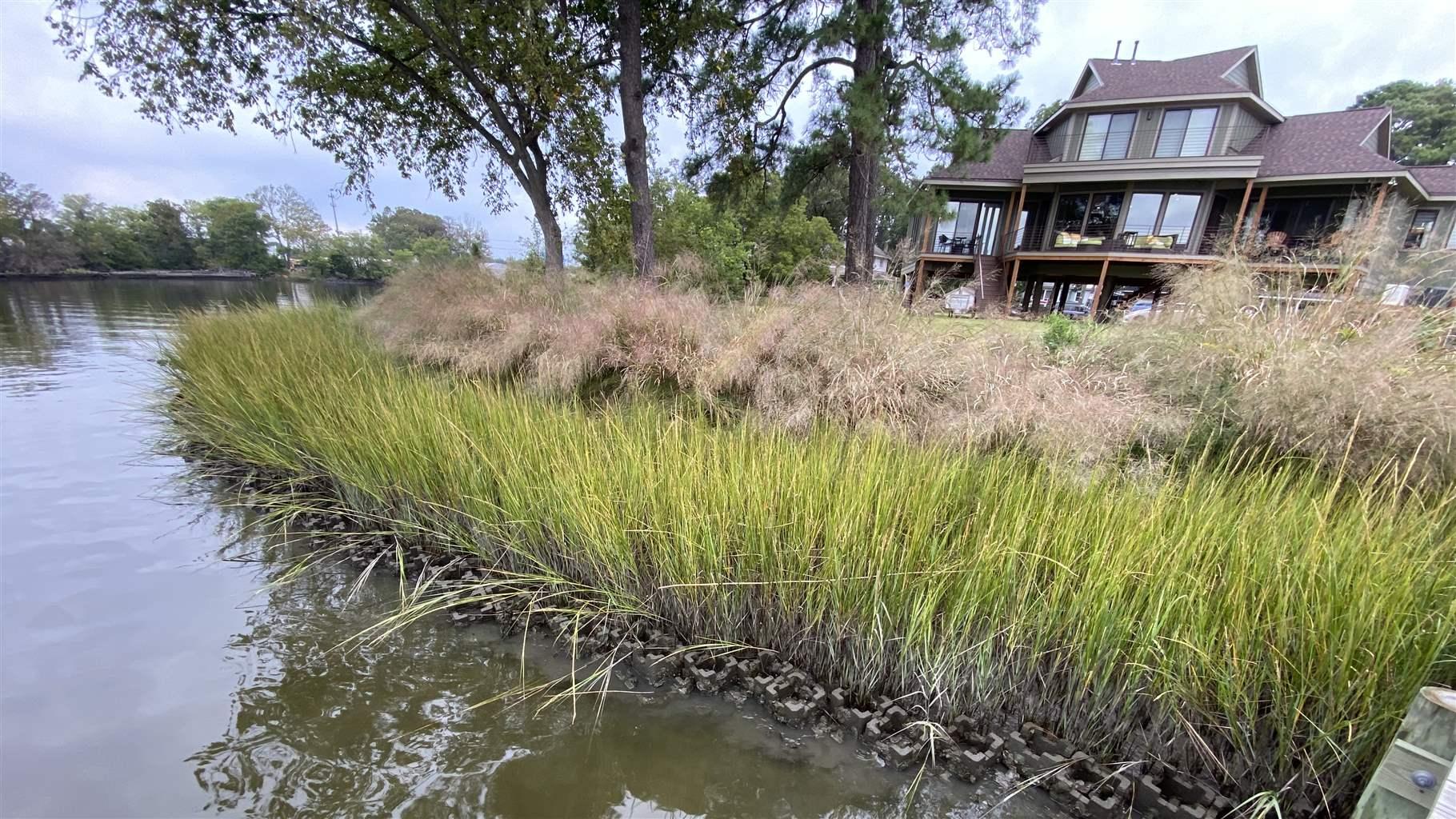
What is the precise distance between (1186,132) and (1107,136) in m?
1.94

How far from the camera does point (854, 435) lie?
2.94 meters

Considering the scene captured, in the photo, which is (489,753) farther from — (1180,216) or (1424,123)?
(1424,123)

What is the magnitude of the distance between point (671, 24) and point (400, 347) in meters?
6.42

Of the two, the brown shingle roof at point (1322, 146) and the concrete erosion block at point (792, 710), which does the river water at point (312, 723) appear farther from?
the brown shingle roof at point (1322, 146)

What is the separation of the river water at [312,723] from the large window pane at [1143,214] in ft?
64.1

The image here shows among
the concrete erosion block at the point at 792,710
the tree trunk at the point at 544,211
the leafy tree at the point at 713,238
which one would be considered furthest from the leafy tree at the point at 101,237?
the concrete erosion block at the point at 792,710

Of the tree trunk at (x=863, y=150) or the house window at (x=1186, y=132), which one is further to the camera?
the house window at (x=1186, y=132)

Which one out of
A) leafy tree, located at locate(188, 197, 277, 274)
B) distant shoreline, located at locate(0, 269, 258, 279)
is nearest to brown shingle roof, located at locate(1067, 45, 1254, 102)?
distant shoreline, located at locate(0, 269, 258, 279)

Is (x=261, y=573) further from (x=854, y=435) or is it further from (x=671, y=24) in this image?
(x=671, y=24)

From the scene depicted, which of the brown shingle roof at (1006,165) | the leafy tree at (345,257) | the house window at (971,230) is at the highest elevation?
the brown shingle roof at (1006,165)

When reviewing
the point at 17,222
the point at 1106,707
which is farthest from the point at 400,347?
the point at 17,222

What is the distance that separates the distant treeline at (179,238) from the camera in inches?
1126

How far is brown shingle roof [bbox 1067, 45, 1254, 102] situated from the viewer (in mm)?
14703

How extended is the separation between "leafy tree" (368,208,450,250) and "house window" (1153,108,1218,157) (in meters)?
46.5
